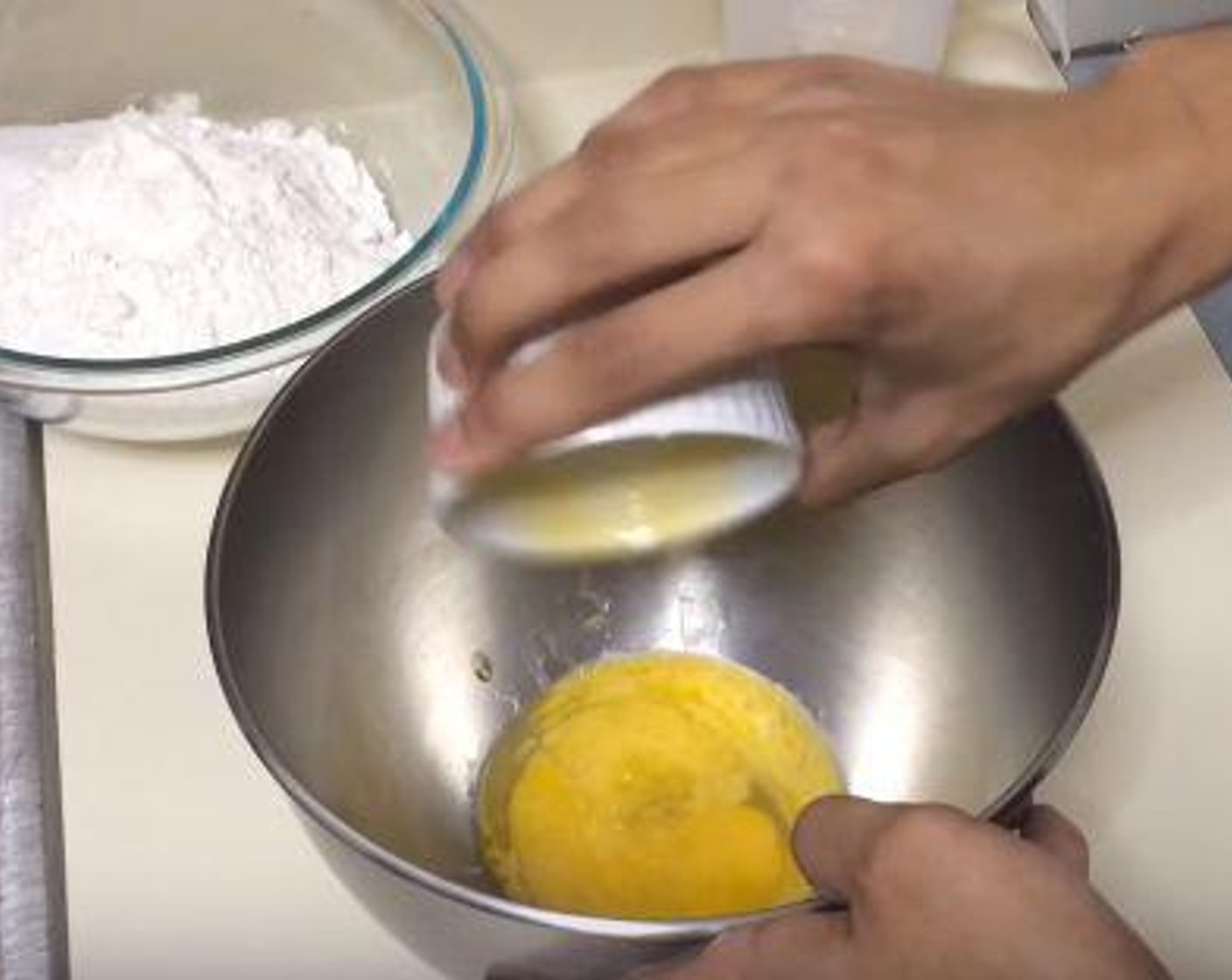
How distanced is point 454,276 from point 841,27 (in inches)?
14.3

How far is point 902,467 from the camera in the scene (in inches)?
22.6

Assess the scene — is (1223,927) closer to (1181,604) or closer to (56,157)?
(1181,604)

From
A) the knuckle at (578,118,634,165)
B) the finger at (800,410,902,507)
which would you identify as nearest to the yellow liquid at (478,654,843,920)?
the finger at (800,410,902,507)

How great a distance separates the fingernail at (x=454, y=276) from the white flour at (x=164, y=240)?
0.21m

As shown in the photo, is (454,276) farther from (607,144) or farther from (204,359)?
(204,359)

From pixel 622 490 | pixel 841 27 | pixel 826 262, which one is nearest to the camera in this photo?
pixel 826 262

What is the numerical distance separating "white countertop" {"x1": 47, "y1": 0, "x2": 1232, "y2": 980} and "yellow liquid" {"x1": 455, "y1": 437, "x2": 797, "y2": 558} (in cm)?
17

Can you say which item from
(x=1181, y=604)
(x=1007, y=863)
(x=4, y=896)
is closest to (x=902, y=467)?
(x=1007, y=863)

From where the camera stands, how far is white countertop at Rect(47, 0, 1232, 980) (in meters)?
0.67

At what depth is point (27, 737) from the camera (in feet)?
2.30

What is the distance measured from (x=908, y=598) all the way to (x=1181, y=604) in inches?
4.6

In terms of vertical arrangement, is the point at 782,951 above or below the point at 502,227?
below

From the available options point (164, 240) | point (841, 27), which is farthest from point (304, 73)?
point (841, 27)

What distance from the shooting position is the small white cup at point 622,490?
1.86 feet
